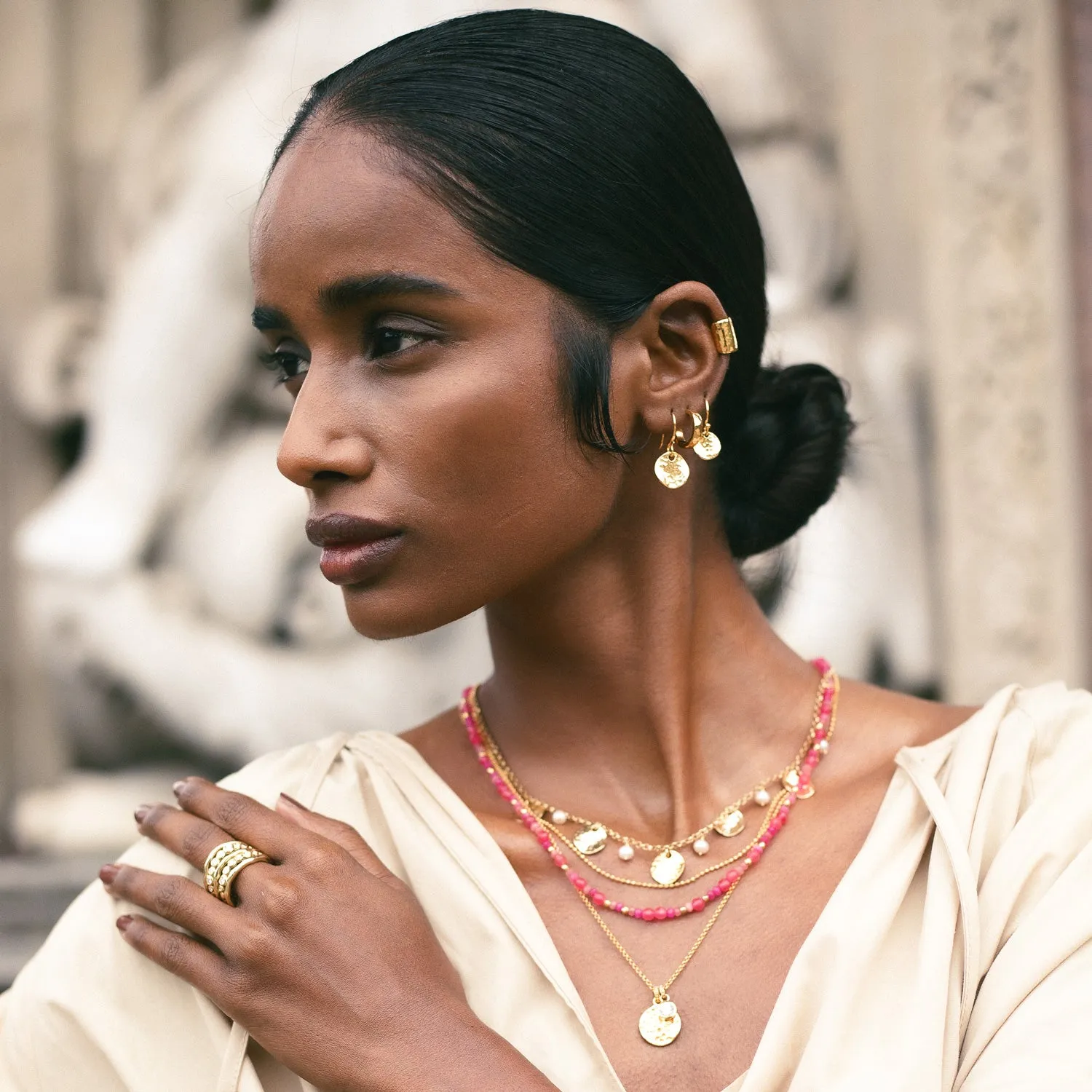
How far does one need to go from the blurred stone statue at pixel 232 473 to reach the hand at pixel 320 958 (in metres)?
1.35

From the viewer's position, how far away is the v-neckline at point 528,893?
4.54 ft

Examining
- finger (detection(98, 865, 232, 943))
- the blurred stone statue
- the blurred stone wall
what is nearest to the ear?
finger (detection(98, 865, 232, 943))

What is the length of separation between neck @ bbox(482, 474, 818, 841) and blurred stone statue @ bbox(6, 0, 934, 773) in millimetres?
1094

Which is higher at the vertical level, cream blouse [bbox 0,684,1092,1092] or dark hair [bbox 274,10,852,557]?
dark hair [bbox 274,10,852,557]

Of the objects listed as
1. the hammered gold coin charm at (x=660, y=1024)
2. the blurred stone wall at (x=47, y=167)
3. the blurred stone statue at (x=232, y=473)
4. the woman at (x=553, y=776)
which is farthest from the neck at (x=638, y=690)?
the blurred stone wall at (x=47, y=167)

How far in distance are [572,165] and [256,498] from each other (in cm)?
153

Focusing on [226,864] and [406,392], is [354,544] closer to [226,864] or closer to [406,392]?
[406,392]

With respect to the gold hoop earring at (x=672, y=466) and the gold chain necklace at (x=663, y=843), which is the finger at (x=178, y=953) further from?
the gold hoop earring at (x=672, y=466)

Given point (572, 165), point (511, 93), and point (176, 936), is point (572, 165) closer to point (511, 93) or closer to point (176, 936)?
point (511, 93)

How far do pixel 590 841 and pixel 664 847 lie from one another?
0.27 ft

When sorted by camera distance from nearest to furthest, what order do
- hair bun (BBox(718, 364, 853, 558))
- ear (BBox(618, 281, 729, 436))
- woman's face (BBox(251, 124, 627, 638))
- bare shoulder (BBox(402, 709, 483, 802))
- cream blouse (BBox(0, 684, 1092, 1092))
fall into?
cream blouse (BBox(0, 684, 1092, 1092))
woman's face (BBox(251, 124, 627, 638))
ear (BBox(618, 281, 729, 436))
bare shoulder (BBox(402, 709, 483, 802))
hair bun (BBox(718, 364, 853, 558))

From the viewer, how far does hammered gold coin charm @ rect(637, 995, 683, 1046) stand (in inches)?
55.5

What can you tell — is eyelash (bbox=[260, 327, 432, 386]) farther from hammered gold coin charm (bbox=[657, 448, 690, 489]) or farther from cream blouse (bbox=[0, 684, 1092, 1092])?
cream blouse (bbox=[0, 684, 1092, 1092])

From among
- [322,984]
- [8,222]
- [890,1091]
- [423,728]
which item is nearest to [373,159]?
[423,728]
